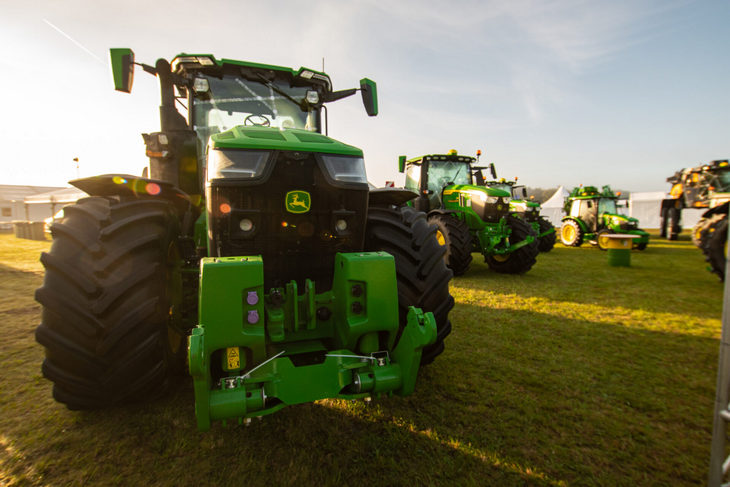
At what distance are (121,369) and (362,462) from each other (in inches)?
56.8

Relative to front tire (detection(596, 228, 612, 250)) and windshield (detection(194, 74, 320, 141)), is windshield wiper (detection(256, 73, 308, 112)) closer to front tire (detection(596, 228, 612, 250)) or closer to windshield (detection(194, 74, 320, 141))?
windshield (detection(194, 74, 320, 141))

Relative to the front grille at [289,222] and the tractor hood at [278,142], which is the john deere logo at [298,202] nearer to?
the front grille at [289,222]

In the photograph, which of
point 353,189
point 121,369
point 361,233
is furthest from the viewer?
point 361,233

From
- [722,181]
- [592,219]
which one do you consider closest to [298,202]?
[722,181]

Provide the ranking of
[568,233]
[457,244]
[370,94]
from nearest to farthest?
[370,94] → [457,244] → [568,233]

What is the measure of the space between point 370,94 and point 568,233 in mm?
13624

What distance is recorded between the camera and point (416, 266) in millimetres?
2490

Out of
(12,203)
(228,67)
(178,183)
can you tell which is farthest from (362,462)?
(12,203)

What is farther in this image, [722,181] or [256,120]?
[722,181]

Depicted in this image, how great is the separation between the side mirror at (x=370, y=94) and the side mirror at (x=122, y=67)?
1.91 meters

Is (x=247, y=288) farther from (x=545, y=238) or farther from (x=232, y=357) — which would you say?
(x=545, y=238)

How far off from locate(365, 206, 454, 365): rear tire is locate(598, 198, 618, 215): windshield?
14128 millimetres

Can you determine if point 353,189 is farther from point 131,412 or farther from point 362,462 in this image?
point 131,412

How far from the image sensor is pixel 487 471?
187 cm
